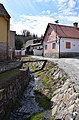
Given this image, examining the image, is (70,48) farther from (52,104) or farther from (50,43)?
(52,104)

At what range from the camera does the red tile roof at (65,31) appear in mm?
35206

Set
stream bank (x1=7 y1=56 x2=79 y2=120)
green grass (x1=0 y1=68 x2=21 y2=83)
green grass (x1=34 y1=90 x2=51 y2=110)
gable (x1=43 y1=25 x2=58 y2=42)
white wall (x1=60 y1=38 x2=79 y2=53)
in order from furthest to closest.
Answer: gable (x1=43 y1=25 x2=58 y2=42)
white wall (x1=60 y1=38 x2=79 y2=53)
green grass (x1=34 y1=90 x2=51 y2=110)
green grass (x1=0 y1=68 x2=21 y2=83)
stream bank (x1=7 y1=56 x2=79 y2=120)

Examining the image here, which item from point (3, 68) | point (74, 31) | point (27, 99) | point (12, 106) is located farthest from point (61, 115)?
point (74, 31)

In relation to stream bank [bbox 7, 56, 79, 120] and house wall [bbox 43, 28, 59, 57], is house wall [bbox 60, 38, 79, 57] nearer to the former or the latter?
house wall [bbox 43, 28, 59, 57]

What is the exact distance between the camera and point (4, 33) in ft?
65.9

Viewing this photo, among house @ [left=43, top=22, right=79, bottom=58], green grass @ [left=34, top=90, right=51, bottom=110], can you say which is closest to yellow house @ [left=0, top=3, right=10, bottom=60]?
green grass @ [left=34, top=90, right=51, bottom=110]

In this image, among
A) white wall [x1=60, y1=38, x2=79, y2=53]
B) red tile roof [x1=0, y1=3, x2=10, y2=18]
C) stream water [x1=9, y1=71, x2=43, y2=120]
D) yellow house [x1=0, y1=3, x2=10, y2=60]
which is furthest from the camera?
white wall [x1=60, y1=38, x2=79, y2=53]

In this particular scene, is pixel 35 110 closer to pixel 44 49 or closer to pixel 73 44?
pixel 73 44

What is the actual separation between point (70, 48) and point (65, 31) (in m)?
3.14

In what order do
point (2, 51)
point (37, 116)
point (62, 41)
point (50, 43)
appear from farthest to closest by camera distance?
point (50, 43) < point (62, 41) < point (2, 51) < point (37, 116)

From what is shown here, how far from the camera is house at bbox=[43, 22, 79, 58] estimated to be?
1357 inches

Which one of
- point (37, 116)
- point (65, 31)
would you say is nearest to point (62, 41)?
point (65, 31)

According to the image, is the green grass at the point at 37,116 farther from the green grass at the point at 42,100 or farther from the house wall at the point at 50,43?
the house wall at the point at 50,43

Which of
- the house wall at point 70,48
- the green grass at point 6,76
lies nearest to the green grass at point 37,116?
the green grass at point 6,76
